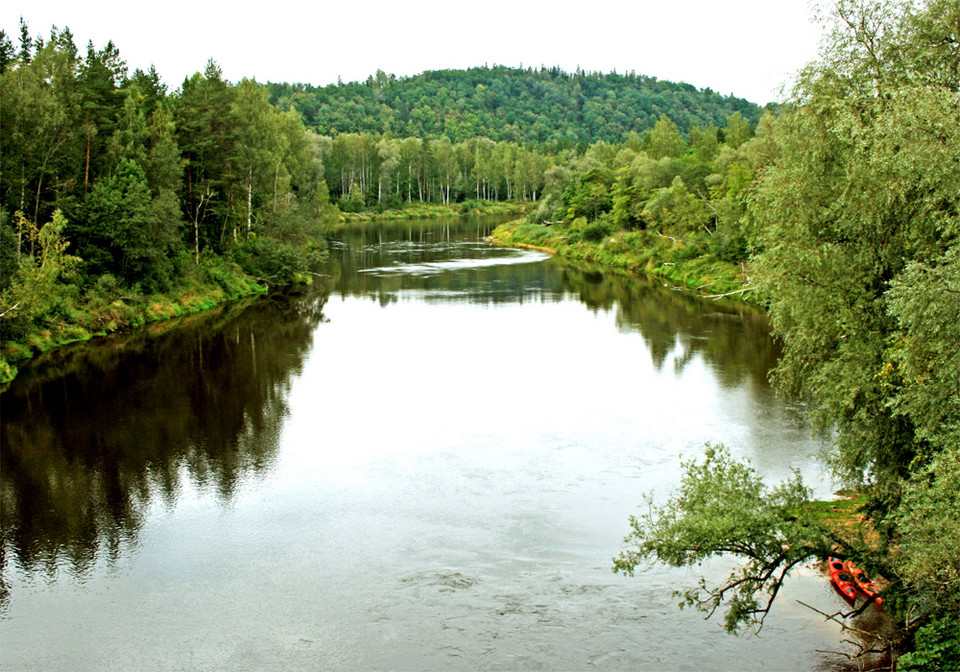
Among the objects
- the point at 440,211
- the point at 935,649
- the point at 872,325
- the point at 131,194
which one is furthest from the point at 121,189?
the point at 440,211

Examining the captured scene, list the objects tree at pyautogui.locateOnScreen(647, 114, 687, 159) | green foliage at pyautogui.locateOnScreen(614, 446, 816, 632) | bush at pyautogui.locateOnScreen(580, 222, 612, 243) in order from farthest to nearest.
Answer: tree at pyautogui.locateOnScreen(647, 114, 687, 159), bush at pyautogui.locateOnScreen(580, 222, 612, 243), green foliage at pyautogui.locateOnScreen(614, 446, 816, 632)

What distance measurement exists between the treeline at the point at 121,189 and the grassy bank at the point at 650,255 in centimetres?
2370

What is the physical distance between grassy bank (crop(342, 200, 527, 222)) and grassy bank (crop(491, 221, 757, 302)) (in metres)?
33.8

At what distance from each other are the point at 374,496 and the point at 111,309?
74.1ft

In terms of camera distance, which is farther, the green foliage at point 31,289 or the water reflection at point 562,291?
the water reflection at point 562,291

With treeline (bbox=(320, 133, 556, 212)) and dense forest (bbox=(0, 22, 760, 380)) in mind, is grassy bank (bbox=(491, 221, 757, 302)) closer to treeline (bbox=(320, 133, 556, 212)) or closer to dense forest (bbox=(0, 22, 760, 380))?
dense forest (bbox=(0, 22, 760, 380))

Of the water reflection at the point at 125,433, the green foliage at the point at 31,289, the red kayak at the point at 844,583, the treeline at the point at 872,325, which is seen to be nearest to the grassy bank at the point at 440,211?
the water reflection at the point at 125,433

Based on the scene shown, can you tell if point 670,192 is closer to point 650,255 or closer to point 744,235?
point 650,255

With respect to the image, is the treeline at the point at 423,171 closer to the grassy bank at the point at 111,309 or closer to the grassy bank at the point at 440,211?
the grassy bank at the point at 440,211

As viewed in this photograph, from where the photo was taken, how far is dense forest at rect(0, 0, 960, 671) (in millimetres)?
11219

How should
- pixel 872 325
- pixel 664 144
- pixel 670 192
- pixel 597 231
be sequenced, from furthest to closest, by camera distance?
pixel 664 144 < pixel 597 231 < pixel 670 192 < pixel 872 325

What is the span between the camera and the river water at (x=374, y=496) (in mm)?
13398

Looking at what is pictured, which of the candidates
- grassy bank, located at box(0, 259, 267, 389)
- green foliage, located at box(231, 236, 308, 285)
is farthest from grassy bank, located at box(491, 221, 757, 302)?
grassy bank, located at box(0, 259, 267, 389)

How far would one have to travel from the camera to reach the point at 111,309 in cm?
3631
